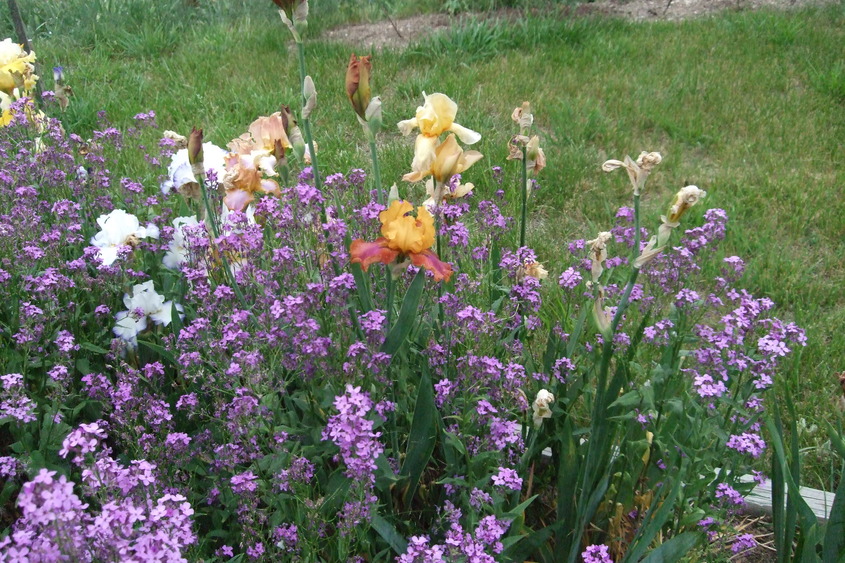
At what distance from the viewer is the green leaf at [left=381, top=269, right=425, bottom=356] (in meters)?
1.59

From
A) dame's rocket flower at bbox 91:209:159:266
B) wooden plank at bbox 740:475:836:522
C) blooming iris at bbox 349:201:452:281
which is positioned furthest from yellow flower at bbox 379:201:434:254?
wooden plank at bbox 740:475:836:522

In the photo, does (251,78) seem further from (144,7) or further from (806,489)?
(806,489)

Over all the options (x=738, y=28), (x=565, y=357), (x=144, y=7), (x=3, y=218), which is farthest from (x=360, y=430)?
(x=144, y=7)

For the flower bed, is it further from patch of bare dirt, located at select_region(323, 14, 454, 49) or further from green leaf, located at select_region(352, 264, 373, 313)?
patch of bare dirt, located at select_region(323, 14, 454, 49)

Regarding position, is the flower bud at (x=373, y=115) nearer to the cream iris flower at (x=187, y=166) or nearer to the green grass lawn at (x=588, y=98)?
the cream iris flower at (x=187, y=166)

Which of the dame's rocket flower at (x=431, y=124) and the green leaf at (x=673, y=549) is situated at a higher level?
the dame's rocket flower at (x=431, y=124)

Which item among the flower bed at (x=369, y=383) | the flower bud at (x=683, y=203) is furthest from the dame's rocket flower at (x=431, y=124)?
the flower bud at (x=683, y=203)

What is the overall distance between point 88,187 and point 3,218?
0.94 ft

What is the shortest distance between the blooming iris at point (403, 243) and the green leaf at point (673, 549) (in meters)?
0.64

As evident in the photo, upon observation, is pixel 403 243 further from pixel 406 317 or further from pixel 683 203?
pixel 683 203

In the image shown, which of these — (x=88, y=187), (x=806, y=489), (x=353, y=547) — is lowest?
(x=806, y=489)

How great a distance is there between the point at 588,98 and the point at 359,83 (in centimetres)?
277

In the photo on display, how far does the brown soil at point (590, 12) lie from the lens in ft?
17.2

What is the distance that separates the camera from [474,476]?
5.31ft
